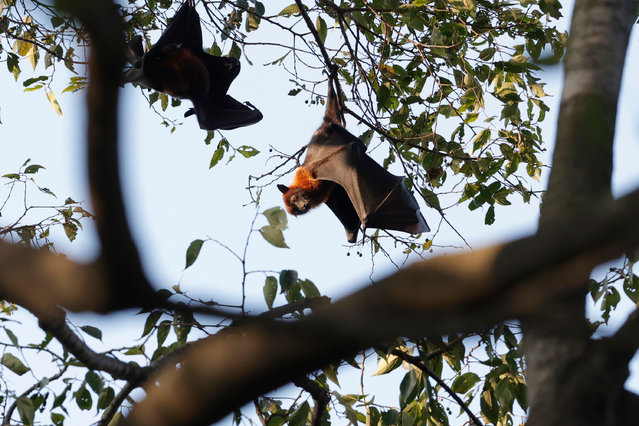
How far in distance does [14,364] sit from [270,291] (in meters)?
1.56

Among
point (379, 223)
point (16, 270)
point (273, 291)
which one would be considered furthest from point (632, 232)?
point (379, 223)

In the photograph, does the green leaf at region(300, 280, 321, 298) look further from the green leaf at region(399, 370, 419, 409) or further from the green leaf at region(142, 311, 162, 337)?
the green leaf at region(142, 311, 162, 337)

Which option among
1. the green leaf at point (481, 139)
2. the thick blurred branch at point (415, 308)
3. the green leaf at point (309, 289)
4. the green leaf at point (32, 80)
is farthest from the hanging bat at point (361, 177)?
the thick blurred branch at point (415, 308)

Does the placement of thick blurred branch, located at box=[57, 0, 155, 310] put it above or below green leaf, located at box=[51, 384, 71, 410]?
below

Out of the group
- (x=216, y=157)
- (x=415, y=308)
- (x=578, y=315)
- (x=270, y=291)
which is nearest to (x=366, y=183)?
(x=216, y=157)

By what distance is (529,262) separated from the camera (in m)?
1.00

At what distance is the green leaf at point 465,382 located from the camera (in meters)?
3.72

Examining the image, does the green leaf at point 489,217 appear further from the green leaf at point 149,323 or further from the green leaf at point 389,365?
the green leaf at point 149,323

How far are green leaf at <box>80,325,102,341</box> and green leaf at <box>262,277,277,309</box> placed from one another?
1072 millimetres

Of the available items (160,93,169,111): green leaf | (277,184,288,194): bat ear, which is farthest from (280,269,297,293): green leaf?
(277,184,288,194): bat ear

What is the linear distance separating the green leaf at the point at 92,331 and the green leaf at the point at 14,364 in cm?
37

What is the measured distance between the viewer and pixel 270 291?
2680 millimetres

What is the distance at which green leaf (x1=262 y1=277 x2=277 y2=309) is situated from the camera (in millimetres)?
2667

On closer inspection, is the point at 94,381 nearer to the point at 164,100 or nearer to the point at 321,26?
the point at 321,26
